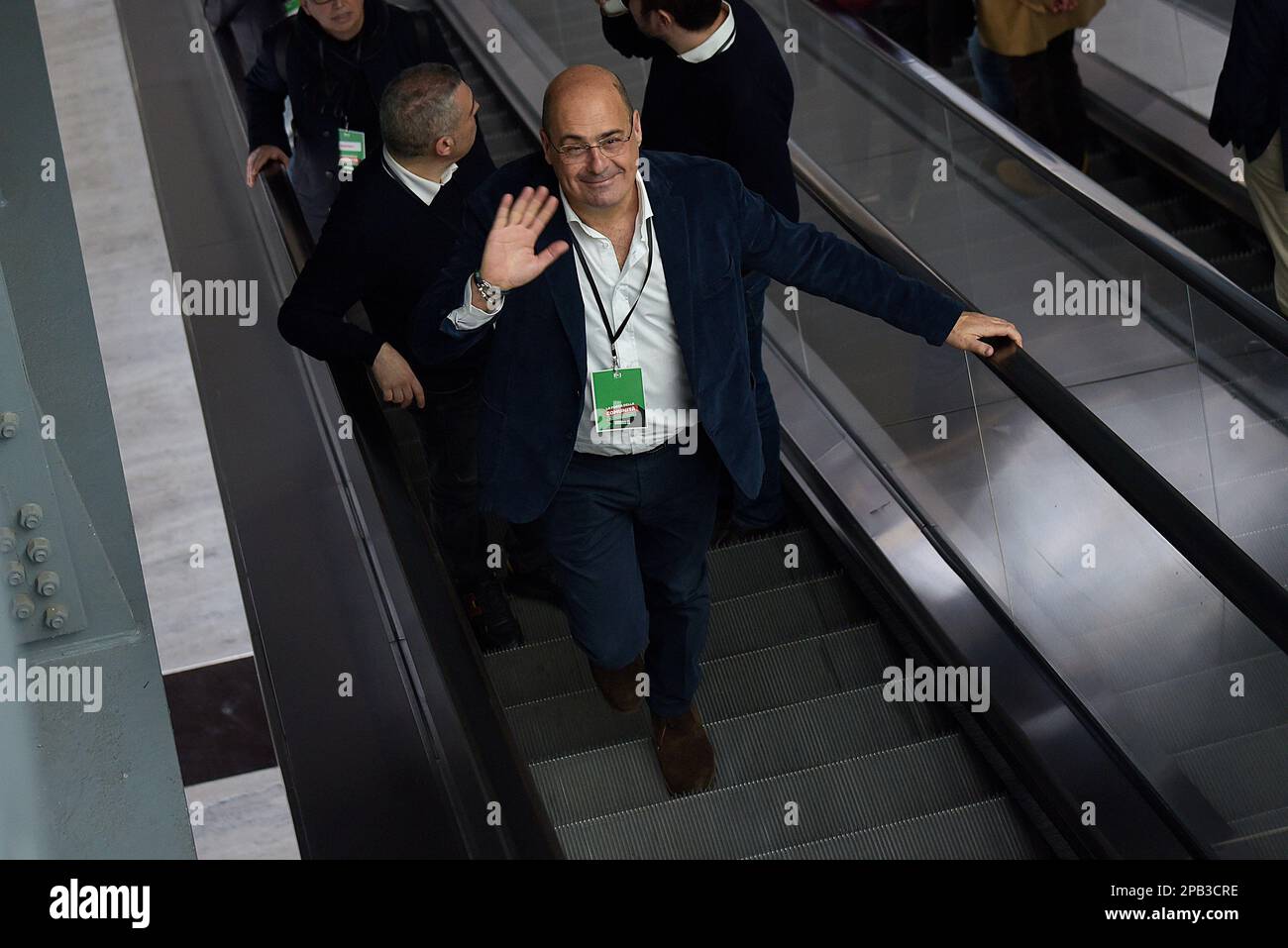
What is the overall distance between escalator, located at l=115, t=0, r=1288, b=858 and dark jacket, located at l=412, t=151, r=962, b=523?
14.0 inches

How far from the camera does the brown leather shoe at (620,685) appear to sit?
400 cm

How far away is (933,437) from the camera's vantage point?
433 centimetres

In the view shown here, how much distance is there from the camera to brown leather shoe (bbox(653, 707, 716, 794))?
3822 millimetres

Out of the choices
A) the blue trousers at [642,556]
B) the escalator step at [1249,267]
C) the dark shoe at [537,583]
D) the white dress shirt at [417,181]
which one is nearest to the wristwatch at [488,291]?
the blue trousers at [642,556]

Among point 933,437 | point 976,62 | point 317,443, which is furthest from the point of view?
point 976,62

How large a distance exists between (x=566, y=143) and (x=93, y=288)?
3.80 metres

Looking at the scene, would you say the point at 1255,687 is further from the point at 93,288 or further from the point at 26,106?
the point at 26,106

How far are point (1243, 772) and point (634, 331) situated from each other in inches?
68.5

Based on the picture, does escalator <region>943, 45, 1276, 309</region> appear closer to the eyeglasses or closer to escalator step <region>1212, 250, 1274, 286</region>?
escalator step <region>1212, 250, 1274, 286</region>

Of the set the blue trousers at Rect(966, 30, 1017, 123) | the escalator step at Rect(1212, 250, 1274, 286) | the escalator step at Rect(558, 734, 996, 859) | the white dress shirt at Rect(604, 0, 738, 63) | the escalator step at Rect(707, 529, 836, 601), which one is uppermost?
the blue trousers at Rect(966, 30, 1017, 123)

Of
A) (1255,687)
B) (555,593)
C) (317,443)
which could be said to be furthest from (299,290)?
(1255,687)

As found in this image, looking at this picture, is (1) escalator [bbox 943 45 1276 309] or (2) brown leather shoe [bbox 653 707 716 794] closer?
(2) brown leather shoe [bbox 653 707 716 794]

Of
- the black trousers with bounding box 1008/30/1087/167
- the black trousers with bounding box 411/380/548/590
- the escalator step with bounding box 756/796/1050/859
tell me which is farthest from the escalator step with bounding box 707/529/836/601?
the black trousers with bounding box 1008/30/1087/167

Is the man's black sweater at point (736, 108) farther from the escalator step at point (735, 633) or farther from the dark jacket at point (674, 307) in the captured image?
the escalator step at point (735, 633)
